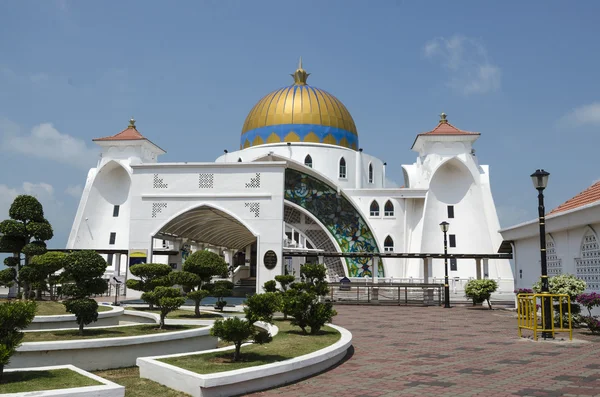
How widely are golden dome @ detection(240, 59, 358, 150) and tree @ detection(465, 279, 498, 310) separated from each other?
61.7 ft

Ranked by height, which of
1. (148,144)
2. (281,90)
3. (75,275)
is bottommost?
(75,275)

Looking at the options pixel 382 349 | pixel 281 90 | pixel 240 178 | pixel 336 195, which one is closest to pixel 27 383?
pixel 382 349

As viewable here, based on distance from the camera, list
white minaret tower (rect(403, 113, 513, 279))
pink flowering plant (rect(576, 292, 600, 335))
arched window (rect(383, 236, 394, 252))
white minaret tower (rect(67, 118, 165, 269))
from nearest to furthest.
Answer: pink flowering plant (rect(576, 292, 600, 335))
white minaret tower (rect(403, 113, 513, 279))
arched window (rect(383, 236, 394, 252))
white minaret tower (rect(67, 118, 165, 269))

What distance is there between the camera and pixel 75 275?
32.1ft

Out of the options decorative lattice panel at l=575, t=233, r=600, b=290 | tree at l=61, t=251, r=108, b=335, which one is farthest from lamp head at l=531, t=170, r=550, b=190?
tree at l=61, t=251, r=108, b=335

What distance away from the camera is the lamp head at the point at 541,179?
11.0 meters

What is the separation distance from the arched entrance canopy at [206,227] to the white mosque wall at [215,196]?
52 centimetres

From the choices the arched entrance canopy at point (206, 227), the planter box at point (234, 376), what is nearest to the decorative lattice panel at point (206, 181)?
the arched entrance canopy at point (206, 227)

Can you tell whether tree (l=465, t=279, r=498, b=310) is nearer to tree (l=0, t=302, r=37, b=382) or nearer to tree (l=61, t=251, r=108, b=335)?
tree (l=61, t=251, r=108, b=335)

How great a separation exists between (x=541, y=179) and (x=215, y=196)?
44.6ft

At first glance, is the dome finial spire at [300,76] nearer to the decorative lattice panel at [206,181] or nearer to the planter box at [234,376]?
the decorative lattice panel at [206,181]

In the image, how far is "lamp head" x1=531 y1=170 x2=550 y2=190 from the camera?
10969 millimetres

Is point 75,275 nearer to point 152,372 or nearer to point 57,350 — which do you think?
point 57,350

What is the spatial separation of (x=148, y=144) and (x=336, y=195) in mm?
12911
